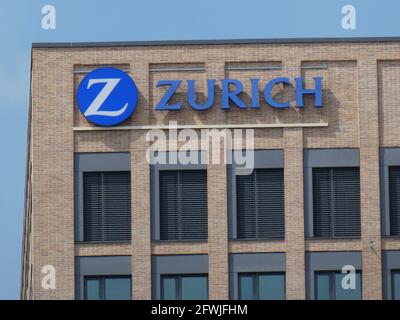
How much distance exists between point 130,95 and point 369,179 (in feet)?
32.4

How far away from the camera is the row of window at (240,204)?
52.1 meters

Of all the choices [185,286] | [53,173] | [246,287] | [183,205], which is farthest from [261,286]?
[53,173]

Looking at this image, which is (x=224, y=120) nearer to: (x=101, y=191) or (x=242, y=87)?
(x=242, y=87)

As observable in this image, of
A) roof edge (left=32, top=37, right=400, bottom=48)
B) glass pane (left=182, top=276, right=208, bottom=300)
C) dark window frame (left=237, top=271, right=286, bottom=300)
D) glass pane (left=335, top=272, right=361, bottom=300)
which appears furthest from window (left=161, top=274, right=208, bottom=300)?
roof edge (left=32, top=37, right=400, bottom=48)

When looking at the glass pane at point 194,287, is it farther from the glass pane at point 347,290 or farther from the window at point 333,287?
the glass pane at point 347,290

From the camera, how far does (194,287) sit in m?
51.4

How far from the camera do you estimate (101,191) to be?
172ft

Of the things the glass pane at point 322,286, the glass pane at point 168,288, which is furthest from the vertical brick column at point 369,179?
the glass pane at point 168,288

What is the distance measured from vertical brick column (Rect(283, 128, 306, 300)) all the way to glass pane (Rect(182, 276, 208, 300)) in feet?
10.5

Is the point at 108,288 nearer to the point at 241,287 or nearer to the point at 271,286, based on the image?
the point at 241,287

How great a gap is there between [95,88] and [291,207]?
8.97 meters

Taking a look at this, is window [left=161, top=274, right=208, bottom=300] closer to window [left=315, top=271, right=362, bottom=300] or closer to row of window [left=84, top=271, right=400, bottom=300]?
row of window [left=84, top=271, right=400, bottom=300]

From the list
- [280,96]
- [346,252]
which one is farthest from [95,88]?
[346,252]
